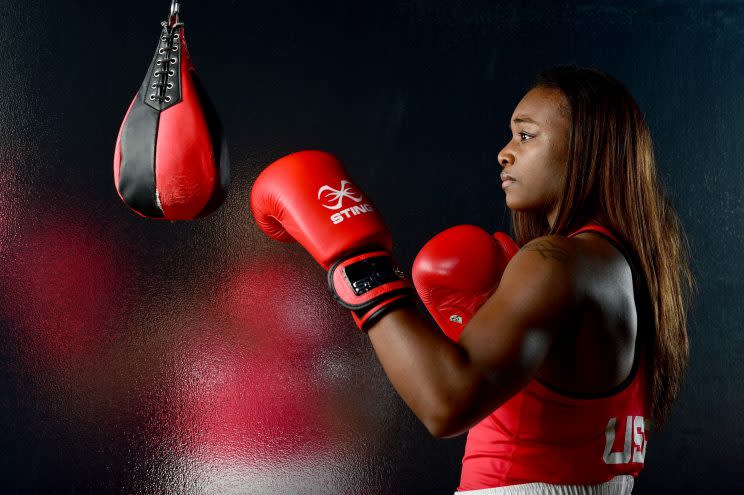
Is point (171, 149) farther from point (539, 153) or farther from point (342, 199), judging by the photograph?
point (539, 153)

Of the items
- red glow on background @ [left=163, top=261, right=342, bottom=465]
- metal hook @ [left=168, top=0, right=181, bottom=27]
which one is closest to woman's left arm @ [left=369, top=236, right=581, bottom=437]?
metal hook @ [left=168, top=0, right=181, bottom=27]

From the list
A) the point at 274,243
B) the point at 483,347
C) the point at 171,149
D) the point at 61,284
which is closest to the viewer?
the point at 483,347

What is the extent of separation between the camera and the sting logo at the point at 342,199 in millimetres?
931

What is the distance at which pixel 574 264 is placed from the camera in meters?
0.85

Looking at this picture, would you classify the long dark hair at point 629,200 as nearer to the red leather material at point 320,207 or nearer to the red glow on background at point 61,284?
the red leather material at point 320,207

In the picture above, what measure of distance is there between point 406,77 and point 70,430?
5.37 feet

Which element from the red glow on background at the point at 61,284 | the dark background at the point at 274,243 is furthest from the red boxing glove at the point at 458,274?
the red glow on background at the point at 61,284

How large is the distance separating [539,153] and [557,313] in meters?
0.33

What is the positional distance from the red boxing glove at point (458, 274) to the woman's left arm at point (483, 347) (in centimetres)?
42

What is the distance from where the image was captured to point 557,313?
816 mm

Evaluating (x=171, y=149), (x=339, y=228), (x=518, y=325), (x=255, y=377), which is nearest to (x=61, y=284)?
(x=255, y=377)

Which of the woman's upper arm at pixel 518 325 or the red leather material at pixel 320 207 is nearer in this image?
the woman's upper arm at pixel 518 325

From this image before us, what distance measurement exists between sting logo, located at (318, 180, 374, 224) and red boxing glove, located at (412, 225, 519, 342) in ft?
1.15

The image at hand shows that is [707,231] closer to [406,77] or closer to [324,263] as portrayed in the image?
[406,77]
